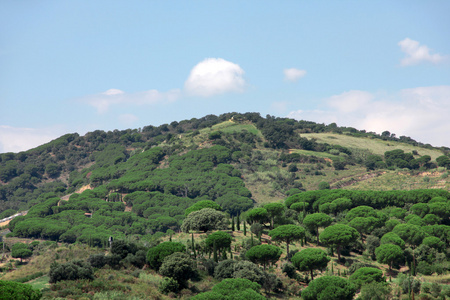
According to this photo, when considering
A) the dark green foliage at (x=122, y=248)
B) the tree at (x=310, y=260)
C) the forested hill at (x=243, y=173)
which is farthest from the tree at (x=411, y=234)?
the forested hill at (x=243, y=173)

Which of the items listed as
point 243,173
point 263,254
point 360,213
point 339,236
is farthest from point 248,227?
point 243,173

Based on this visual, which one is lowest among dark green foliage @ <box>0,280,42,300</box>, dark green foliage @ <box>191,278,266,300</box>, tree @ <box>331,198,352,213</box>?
dark green foliage @ <box>191,278,266,300</box>

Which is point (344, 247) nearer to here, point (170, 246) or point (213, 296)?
point (170, 246)

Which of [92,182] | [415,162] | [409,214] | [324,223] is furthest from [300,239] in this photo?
[92,182]

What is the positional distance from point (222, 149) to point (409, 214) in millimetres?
104685

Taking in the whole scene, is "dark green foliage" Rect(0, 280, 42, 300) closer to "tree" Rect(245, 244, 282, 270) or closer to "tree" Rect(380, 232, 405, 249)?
"tree" Rect(245, 244, 282, 270)

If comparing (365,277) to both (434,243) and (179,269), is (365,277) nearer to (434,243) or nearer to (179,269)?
(434,243)

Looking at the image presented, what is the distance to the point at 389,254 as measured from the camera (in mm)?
70812

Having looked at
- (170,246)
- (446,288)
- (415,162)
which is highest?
(415,162)

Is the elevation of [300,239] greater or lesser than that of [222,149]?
lesser

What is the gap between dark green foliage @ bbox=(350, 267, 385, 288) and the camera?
61.3 meters

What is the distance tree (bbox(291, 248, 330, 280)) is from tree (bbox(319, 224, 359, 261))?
742 centimetres

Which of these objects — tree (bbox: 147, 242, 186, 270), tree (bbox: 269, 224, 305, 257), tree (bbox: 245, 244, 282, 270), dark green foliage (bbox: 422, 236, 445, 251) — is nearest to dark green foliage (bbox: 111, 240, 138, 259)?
tree (bbox: 147, 242, 186, 270)

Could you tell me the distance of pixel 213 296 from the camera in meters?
45.9
